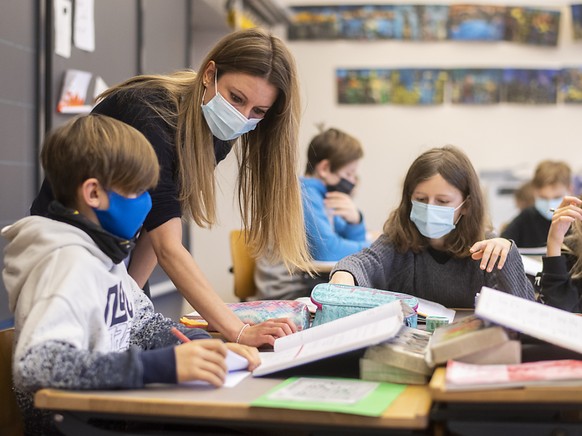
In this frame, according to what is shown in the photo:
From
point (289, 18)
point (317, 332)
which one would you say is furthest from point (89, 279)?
point (289, 18)

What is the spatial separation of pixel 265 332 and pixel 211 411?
45 cm

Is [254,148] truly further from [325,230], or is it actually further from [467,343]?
[325,230]

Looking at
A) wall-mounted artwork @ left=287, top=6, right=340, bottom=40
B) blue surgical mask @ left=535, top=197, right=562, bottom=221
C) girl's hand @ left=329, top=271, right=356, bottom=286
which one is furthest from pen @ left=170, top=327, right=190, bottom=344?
wall-mounted artwork @ left=287, top=6, right=340, bottom=40

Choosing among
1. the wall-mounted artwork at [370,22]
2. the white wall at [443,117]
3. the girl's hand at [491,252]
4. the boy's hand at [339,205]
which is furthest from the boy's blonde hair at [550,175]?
the girl's hand at [491,252]

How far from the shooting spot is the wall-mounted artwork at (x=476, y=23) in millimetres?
5867

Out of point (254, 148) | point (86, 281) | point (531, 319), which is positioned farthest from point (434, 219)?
point (86, 281)

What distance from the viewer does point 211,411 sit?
1.01 metres

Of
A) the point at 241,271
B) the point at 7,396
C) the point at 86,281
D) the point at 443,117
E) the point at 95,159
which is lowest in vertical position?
the point at 241,271

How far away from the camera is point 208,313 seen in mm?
1468

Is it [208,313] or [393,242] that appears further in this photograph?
[393,242]

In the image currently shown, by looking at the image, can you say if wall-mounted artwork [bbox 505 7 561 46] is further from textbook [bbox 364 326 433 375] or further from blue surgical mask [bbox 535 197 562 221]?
textbook [bbox 364 326 433 375]

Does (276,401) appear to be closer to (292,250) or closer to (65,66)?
(292,250)

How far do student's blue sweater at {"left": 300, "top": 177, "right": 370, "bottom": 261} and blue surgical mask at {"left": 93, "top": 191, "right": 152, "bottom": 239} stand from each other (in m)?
1.66

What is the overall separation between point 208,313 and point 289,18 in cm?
447
